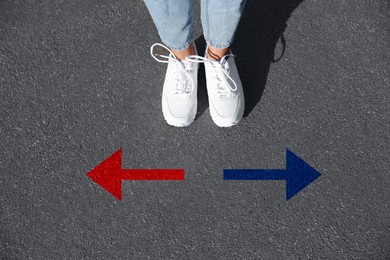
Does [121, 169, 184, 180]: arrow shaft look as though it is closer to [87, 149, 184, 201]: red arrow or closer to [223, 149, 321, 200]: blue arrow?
[87, 149, 184, 201]: red arrow

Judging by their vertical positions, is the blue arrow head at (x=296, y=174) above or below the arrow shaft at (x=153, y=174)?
below

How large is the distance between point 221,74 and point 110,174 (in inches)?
27.2

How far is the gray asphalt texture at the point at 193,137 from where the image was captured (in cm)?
193

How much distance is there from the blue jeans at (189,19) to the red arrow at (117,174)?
1.93 feet

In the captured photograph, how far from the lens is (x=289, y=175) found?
199 cm

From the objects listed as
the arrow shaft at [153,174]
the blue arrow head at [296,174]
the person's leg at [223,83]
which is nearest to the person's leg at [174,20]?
the person's leg at [223,83]

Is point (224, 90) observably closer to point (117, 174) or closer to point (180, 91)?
point (180, 91)

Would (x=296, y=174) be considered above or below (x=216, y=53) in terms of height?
below

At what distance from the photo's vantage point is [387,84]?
2072 millimetres

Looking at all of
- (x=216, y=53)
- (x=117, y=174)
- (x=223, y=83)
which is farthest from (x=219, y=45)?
(x=117, y=174)

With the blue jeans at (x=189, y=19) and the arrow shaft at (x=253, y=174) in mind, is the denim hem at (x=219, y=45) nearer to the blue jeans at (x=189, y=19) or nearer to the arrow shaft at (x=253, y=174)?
the blue jeans at (x=189, y=19)

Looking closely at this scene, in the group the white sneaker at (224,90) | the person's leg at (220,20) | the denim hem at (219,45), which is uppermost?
the person's leg at (220,20)

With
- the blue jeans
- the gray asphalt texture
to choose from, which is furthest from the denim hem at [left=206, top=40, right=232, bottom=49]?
the gray asphalt texture

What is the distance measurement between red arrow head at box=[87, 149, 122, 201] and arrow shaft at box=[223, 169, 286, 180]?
493 mm
